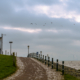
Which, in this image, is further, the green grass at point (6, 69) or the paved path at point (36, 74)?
the green grass at point (6, 69)

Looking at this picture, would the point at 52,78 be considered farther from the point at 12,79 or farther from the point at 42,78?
the point at 12,79

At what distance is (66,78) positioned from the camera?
571 inches

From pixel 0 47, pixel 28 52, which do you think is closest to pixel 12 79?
pixel 28 52

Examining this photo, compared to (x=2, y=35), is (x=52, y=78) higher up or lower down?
lower down

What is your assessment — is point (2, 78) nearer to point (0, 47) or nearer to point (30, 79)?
point (30, 79)

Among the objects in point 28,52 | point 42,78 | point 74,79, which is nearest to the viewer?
point 74,79

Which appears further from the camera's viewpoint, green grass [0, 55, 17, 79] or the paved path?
green grass [0, 55, 17, 79]

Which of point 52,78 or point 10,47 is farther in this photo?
point 10,47

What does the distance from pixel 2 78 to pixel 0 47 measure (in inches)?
1942

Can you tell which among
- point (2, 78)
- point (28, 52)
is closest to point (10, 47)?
point (28, 52)

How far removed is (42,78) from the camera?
15.1 metres

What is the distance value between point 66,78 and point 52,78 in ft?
4.32

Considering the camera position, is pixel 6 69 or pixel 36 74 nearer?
pixel 36 74

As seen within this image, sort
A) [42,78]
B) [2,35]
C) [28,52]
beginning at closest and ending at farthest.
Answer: [42,78] → [28,52] → [2,35]
